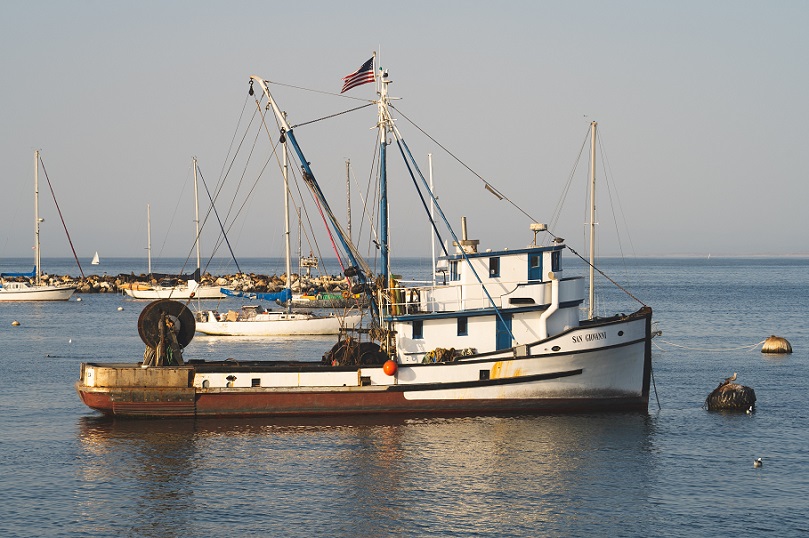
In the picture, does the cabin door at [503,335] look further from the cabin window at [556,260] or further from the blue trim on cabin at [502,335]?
the cabin window at [556,260]

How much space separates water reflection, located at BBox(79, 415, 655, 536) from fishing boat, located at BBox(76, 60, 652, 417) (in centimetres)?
55

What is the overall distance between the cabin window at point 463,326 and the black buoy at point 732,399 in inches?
339

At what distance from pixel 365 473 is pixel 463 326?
7.51 m

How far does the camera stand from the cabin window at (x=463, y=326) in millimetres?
29047

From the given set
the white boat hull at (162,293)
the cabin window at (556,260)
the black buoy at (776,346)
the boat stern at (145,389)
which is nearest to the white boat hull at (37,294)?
the white boat hull at (162,293)

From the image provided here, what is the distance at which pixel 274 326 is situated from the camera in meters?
58.2

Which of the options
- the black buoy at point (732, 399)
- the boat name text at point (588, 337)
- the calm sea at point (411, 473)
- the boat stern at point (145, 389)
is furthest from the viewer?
the black buoy at point (732, 399)

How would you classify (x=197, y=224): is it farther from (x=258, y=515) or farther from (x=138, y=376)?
(x=258, y=515)

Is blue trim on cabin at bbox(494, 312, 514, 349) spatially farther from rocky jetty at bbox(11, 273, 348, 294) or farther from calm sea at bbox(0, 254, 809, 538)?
rocky jetty at bbox(11, 273, 348, 294)

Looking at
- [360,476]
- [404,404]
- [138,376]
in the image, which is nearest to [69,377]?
[138,376]

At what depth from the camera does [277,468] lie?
2333cm

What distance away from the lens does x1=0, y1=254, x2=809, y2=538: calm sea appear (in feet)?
63.2

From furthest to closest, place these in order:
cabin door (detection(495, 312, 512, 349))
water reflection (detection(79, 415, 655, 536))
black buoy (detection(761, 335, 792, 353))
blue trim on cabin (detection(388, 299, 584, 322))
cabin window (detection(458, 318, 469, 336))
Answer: black buoy (detection(761, 335, 792, 353)) → cabin window (detection(458, 318, 469, 336)) → cabin door (detection(495, 312, 512, 349)) → blue trim on cabin (detection(388, 299, 584, 322)) → water reflection (detection(79, 415, 655, 536))

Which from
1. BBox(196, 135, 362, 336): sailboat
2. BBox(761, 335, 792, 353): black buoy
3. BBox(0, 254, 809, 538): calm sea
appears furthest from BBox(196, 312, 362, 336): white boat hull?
BBox(761, 335, 792, 353): black buoy
